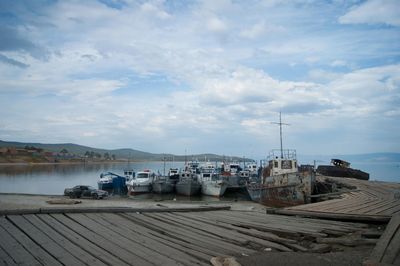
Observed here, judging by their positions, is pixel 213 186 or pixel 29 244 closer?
pixel 29 244

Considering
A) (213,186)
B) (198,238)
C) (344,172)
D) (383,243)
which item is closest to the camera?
(383,243)

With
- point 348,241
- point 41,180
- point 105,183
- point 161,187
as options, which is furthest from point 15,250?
point 41,180

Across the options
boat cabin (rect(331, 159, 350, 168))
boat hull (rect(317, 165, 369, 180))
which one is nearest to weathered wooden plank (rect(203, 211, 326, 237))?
boat hull (rect(317, 165, 369, 180))

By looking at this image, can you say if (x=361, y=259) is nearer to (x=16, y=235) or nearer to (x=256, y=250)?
(x=256, y=250)

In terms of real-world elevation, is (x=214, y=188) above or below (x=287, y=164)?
below

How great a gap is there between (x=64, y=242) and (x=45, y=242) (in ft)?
0.90

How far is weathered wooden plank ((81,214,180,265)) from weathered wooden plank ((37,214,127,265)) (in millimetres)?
385

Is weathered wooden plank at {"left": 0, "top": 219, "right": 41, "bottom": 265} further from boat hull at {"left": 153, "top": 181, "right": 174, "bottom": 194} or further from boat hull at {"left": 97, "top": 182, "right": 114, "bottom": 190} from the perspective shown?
boat hull at {"left": 97, "top": 182, "right": 114, "bottom": 190}

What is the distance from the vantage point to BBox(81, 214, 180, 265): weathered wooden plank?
15.5ft

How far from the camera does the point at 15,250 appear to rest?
16.0ft

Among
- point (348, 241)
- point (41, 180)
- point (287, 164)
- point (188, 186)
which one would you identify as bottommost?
point (41, 180)

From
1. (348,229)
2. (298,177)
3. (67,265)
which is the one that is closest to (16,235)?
(67,265)

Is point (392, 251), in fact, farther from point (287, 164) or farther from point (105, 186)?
point (105, 186)

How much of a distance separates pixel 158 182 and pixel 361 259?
38.1m
